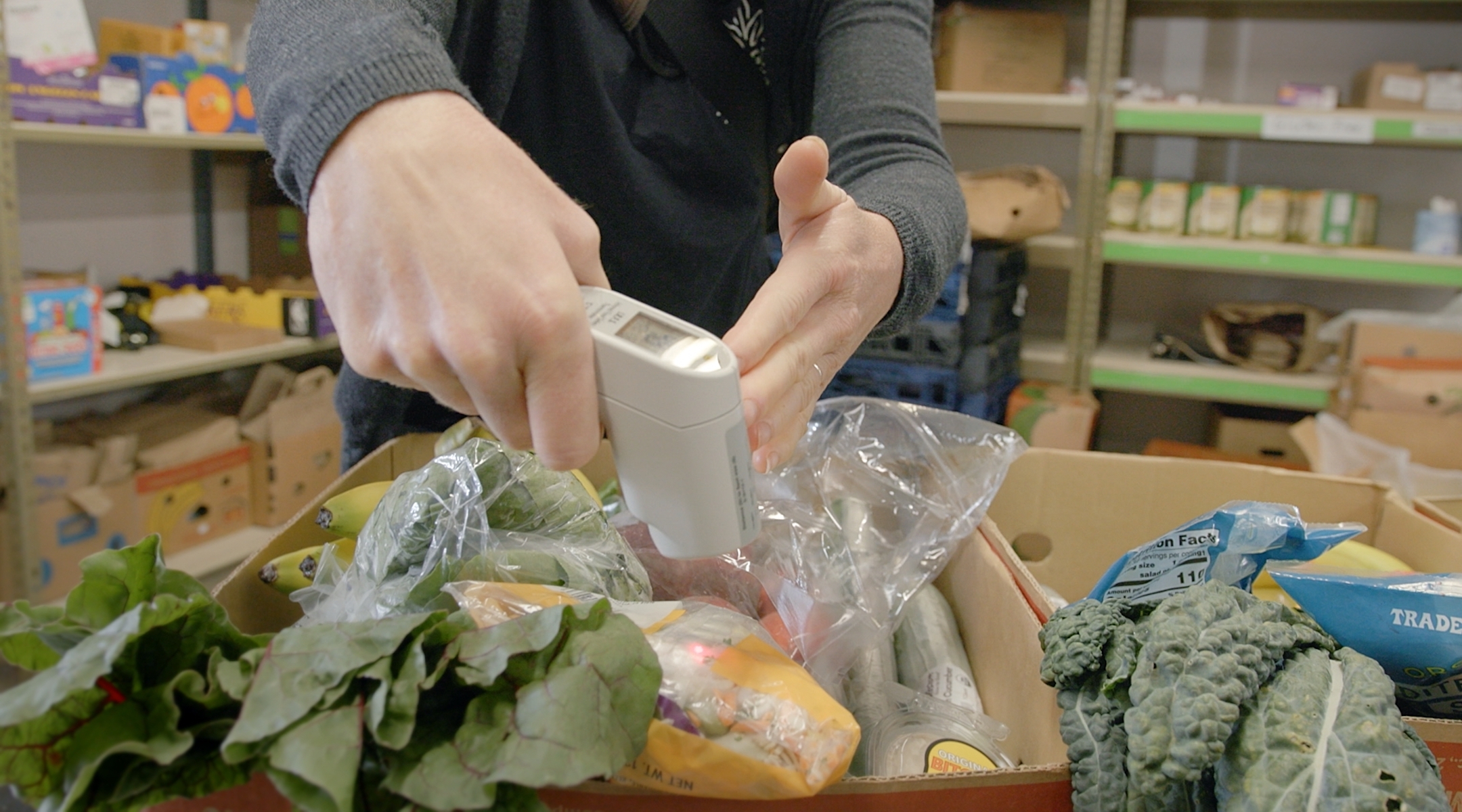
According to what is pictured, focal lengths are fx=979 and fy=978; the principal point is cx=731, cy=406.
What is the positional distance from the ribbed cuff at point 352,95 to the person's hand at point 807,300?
247 millimetres

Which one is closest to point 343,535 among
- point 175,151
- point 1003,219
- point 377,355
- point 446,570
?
point 446,570

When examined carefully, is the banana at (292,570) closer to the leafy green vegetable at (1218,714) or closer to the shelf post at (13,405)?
the leafy green vegetable at (1218,714)

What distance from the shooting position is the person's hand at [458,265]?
0.50m

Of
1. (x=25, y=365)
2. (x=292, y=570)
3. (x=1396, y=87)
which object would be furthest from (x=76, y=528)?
(x=1396, y=87)

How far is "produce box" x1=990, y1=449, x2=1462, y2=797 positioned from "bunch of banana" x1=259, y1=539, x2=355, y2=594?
68 cm

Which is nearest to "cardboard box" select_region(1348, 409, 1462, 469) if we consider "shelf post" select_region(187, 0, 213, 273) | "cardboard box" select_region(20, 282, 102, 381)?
"cardboard box" select_region(20, 282, 102, 381)

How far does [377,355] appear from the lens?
535mm

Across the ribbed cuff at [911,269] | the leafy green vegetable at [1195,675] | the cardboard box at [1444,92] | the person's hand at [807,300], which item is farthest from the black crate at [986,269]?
the leafy green vegetable at [1195,675]

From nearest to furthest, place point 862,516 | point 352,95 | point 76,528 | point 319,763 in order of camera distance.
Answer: point 319,763
point 352,95
point 862,516
point 76,528

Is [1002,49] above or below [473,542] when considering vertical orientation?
above

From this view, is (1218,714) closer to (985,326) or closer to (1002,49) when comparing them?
(985,326)

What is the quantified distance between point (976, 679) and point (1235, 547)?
0.27m

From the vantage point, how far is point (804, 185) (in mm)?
705

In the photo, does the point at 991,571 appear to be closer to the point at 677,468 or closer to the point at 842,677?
the point at 842,677
